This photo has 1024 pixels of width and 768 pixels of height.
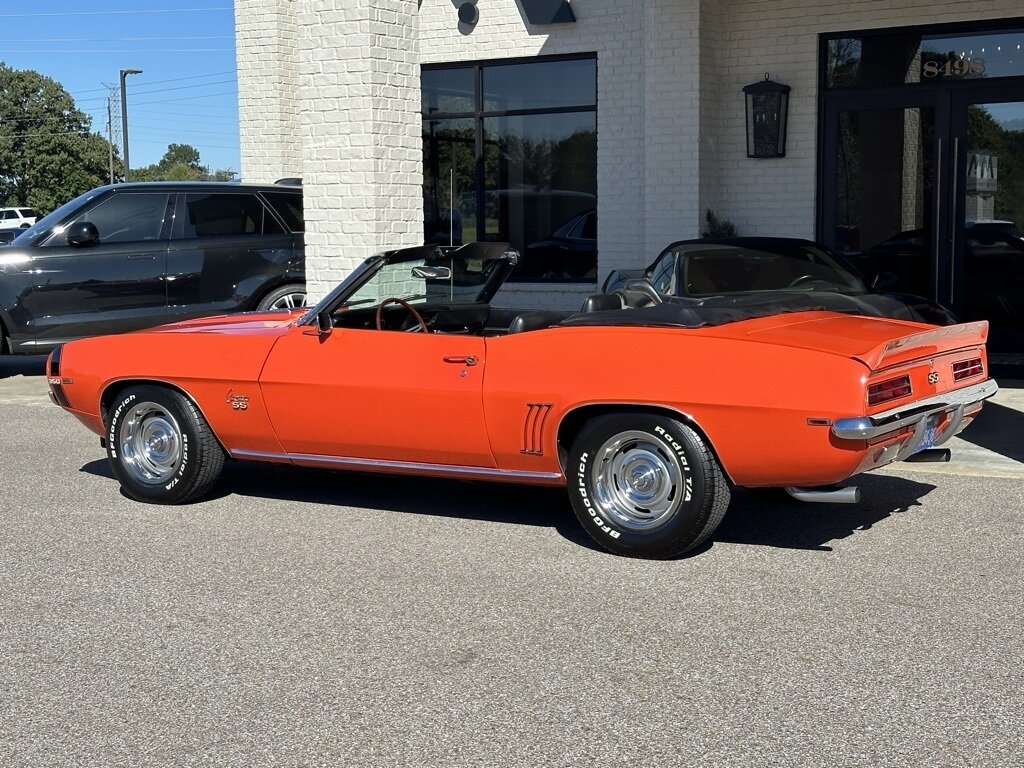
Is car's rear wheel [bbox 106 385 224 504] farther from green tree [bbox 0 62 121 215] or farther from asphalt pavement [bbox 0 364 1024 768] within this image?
green tree [bbox 0 62 121 215]

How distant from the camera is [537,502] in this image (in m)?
6.97

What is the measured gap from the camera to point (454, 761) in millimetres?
3600

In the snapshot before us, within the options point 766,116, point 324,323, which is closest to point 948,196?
point 766,116

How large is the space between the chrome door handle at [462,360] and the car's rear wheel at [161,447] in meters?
1.57

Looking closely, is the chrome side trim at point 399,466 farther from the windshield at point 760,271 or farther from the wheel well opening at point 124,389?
the windshield at point 760,271

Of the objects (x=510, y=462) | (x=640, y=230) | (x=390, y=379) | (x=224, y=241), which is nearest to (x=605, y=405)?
(x=510, y=462)

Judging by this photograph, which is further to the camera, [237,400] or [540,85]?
[540,85]

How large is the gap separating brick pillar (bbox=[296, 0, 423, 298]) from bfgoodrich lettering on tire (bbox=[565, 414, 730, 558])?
197 inches

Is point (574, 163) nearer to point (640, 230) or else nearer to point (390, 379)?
point (640, 230)

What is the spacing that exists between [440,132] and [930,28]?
5843mm

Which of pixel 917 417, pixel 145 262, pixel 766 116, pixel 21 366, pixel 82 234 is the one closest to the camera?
pixel 917 417

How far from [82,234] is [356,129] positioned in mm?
3282

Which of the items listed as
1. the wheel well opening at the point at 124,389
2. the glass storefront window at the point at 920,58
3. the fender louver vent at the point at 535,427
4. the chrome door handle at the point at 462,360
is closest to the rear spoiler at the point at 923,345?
the fender louver vent at the point at 535,427

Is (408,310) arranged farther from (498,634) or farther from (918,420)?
(918,420)
